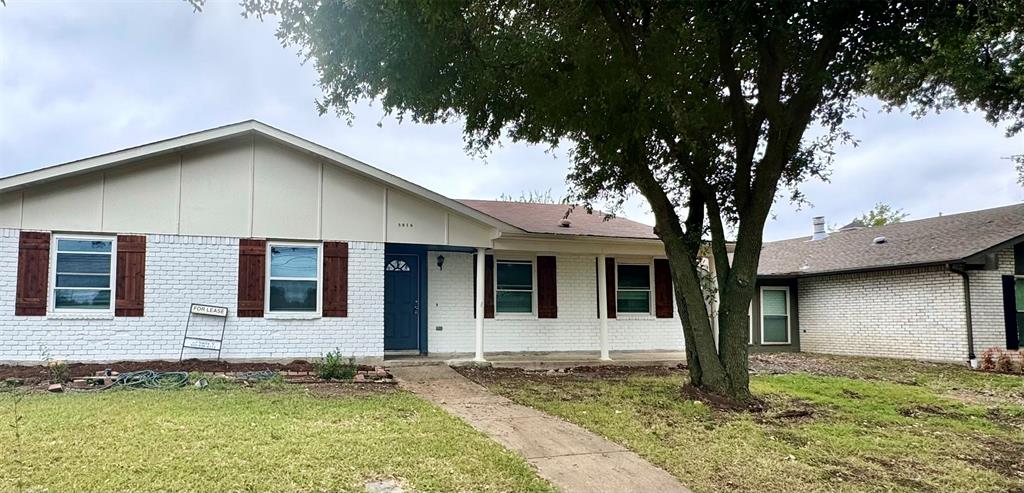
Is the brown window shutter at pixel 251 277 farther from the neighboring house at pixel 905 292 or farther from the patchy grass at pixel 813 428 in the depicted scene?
the neighboring house at pixel 905 292

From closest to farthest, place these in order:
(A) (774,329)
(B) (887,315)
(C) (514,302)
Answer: (C) (514,302) → (B) (887,315) → (A) (774,329)

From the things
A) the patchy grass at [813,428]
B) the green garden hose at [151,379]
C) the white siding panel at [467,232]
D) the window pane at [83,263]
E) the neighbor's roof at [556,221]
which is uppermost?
the neighbor's roof at [556,221]

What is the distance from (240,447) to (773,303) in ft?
51.4

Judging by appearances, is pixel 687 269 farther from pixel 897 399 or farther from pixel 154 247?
pixel 154 247

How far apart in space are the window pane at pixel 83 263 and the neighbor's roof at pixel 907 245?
15510mm

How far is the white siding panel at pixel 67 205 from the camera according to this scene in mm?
9297

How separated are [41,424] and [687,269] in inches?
291

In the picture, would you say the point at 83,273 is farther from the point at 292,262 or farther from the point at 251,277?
the point at 292,262

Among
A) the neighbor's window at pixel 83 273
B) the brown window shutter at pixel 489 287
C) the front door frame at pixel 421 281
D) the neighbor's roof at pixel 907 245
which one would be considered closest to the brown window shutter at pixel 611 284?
the brown window shutter at pixel 489 287

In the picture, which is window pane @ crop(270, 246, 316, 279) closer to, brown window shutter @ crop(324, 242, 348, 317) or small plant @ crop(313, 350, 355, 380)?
brown window shutter @ crop(324, 242, 348, 317)

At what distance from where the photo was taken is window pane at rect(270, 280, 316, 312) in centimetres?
1038

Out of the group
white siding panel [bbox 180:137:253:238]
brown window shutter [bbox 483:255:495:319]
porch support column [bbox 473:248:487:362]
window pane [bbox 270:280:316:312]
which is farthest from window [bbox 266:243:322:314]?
brown window shutter [bbox 483:255:495:319]

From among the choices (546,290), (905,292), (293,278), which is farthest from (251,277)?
(905,292)

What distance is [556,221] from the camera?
13852mm
